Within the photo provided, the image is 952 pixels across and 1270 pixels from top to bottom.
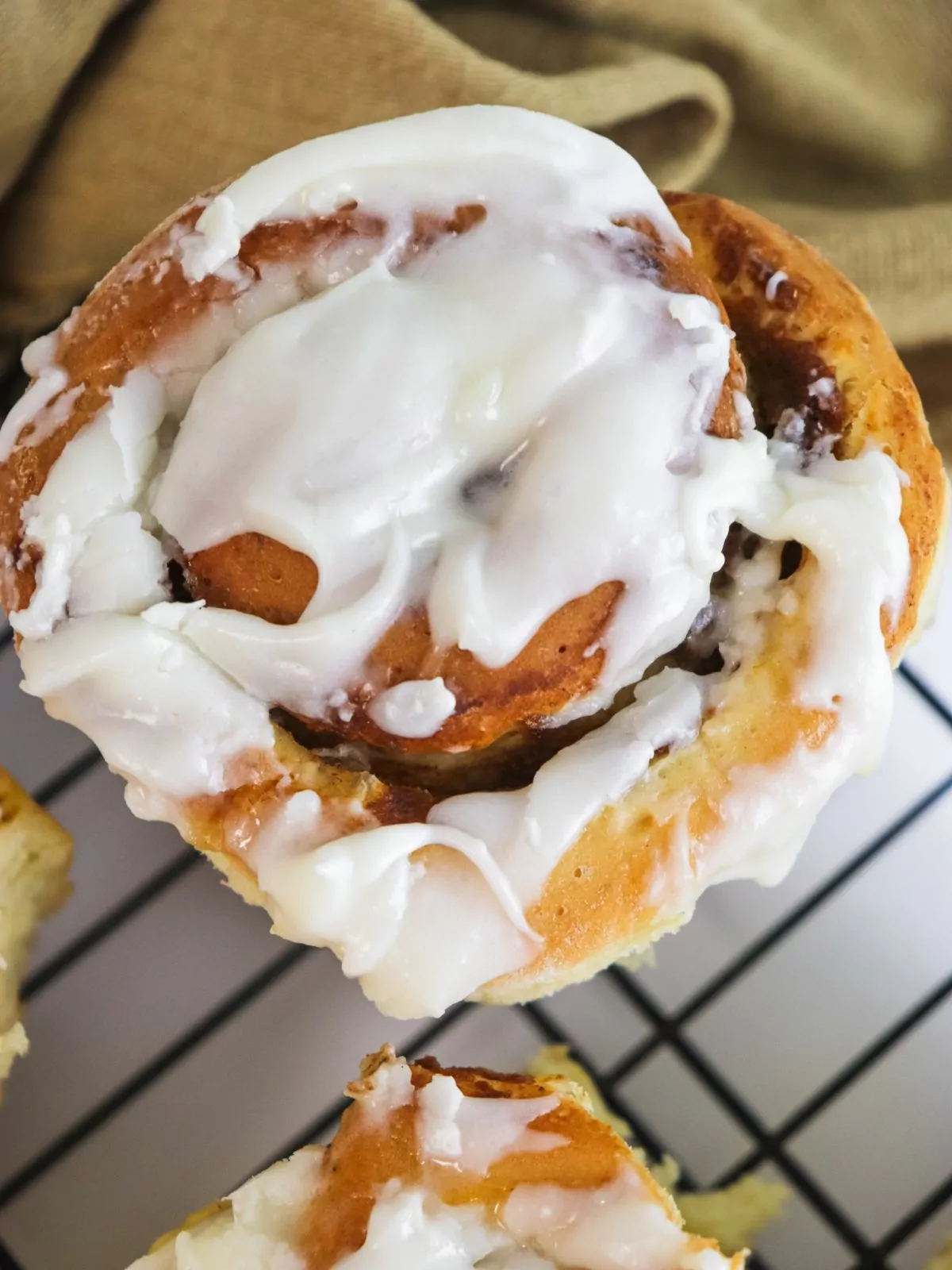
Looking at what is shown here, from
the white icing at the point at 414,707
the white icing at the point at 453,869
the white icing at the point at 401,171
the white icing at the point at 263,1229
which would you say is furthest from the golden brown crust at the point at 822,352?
the white icing at the point at 263,1229

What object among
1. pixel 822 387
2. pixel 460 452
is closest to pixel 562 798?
pixel 460 452

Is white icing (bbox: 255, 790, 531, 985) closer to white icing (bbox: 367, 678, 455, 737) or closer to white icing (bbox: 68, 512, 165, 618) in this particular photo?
white icing (bbox: 367, 678, 455, 737)

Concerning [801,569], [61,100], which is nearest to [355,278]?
[801,569]

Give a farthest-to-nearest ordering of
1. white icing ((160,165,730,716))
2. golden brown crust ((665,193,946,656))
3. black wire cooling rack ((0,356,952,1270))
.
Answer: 1. black wire cooling rack ((0,356,952,1270))
2. golden brown crust ((665,193,946,656))
3. white icing ((160,165,730,716))

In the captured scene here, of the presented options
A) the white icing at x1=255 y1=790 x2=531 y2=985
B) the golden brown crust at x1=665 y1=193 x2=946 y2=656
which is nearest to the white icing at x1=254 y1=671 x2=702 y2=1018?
the white icing at x1=255 y1=790 x2=531 y2=985

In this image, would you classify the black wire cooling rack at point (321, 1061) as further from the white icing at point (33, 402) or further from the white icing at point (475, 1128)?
the white icing at point (33, 402)

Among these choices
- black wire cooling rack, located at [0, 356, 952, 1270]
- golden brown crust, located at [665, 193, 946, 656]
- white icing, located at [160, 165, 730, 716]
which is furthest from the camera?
black wire cooling rack, located at [0, 356, 952, 1270]

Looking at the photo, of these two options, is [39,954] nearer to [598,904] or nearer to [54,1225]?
[54,1225]
